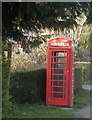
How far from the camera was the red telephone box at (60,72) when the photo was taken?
1204cm

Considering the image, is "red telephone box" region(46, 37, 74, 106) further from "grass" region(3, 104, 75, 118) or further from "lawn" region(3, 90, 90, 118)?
"grass" region(3, 104, 75, 118)

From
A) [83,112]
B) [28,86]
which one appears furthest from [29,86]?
[83,112]

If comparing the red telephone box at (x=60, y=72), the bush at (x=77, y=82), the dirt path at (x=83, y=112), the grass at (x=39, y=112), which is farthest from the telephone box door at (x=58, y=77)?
the bush at (x=77, y=82)

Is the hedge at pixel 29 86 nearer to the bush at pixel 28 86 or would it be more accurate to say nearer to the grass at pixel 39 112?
the bush at pixel 28 86

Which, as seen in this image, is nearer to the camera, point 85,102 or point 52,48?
point 52,48

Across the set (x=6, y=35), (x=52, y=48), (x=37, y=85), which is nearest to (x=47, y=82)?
(x=37, y=85)

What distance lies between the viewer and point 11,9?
796 centimetres

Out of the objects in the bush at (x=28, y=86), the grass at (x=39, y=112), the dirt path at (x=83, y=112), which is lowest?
the dirt path at (x=83, y=112)

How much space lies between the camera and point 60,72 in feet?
40.1

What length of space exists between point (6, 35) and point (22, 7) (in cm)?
111

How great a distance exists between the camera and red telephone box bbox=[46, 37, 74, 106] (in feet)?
39.5

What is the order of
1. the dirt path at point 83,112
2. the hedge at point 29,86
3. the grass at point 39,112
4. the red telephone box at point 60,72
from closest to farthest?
the grass at point 39,112
the dirt path at point 83,112
the hedge at point 29,86
the red telephone box at point 60,72

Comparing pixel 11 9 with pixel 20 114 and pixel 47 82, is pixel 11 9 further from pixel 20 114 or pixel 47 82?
pixel 47 82

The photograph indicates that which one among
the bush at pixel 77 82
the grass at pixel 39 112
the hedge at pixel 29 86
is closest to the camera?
the grass at pixel 39 112
